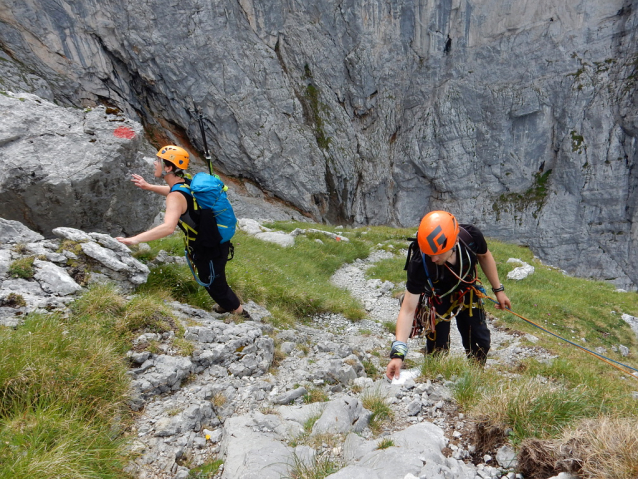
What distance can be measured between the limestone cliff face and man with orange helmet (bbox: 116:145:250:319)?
106 feet

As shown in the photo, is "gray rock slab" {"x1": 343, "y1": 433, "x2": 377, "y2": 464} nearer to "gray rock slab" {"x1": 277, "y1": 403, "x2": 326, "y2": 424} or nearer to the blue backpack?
"gray rock slab" {"x1": 277, "y1": 403, "x2": 326, "y2": 424}

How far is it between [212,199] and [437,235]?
11.8 ft

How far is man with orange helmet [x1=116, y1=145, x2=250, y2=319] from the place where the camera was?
5074mm

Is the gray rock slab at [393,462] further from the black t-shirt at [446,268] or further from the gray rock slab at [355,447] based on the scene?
the black t-shirt at [446,268]

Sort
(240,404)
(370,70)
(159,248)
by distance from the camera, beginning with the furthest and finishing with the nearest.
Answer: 1. (370,70)
2. (159,248)
3. (240,404)

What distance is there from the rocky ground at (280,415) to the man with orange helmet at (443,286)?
0.72m

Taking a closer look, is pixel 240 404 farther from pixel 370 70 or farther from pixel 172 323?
pixel 370 70

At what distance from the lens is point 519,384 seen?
350cm

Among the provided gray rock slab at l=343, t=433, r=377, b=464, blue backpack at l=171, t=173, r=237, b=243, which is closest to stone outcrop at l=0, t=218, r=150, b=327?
blue backpack at l=171, t=173, r=237, b=243

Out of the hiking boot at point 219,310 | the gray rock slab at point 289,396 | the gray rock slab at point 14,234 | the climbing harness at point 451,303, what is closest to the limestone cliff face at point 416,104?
the gray rock slab at point 14,234

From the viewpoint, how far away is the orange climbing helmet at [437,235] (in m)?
4.03

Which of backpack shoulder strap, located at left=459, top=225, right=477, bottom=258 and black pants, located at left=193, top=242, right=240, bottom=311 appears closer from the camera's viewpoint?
backpack shoulder strap, located at left=459, top=225, right=477, bottom=258

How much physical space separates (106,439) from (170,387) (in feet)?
4.22

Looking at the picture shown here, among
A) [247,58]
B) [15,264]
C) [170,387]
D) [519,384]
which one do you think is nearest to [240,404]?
[170,387]
